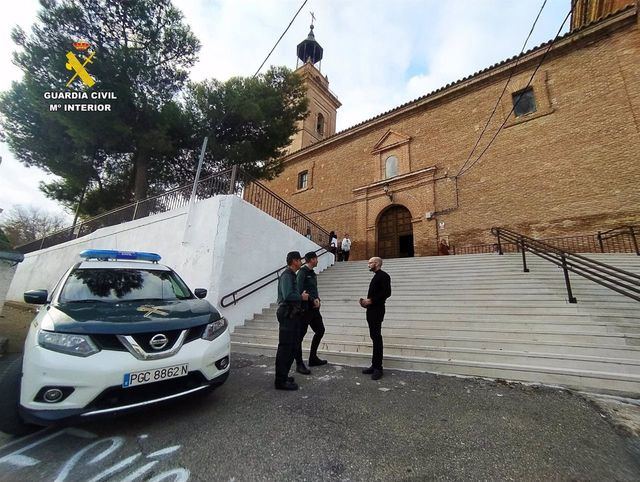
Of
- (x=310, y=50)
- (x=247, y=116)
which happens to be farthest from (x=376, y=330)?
(x=310, y=50)

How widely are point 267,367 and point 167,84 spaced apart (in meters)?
12.4

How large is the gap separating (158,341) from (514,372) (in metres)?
4.29

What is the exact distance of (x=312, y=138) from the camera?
83.8 ft

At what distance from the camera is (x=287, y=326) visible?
3525 mm

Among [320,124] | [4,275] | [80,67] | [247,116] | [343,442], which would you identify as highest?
[320,124]

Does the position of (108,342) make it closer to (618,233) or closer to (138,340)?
(138,340)

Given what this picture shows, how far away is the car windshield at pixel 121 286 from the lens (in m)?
3.15

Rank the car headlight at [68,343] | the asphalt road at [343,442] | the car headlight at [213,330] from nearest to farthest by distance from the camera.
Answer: the asphalt road at [343,442], the car headlight at [68,343], the car headlight at [213,330]


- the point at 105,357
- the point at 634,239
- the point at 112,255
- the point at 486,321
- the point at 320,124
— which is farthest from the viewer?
the point at 320,124

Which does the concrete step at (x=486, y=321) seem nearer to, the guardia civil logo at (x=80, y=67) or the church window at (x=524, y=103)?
the guardia civil logo at (x=80, y=67)

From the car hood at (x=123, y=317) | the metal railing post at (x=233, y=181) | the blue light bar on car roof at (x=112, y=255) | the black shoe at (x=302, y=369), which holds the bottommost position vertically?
the black shoe at (x=302, y=369)


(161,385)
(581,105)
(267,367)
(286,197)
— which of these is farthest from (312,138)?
(161,385)

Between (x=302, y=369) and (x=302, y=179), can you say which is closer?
(x=302, y=369)

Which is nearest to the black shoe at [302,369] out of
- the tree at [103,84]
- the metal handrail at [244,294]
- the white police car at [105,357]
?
the white police car at [105,357]
